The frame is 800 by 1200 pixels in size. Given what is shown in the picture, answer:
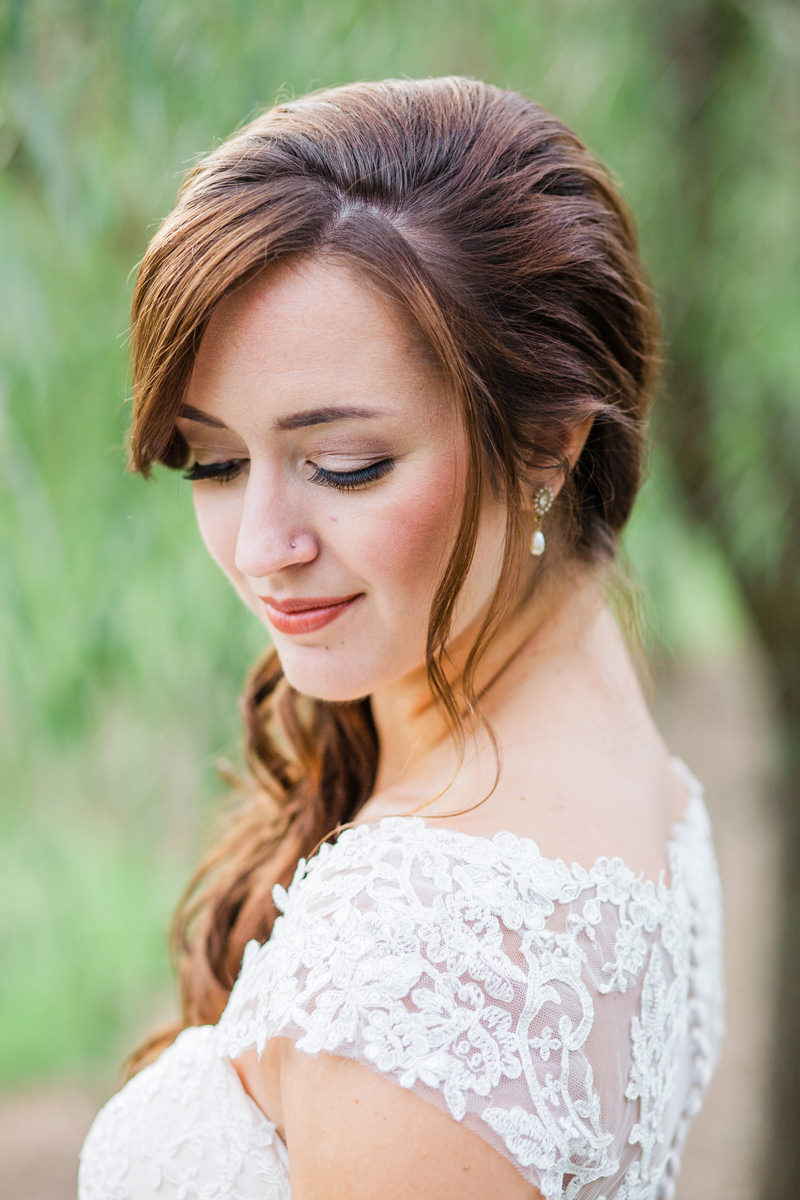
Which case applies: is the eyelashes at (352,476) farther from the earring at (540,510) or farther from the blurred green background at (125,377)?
the blurred green background at (125,377)

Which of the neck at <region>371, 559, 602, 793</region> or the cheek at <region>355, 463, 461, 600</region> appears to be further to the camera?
the neck at <region>371, 559, 602, 793</region>

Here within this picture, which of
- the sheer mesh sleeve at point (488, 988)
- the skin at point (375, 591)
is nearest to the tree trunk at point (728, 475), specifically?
the skin at point (375, 591)

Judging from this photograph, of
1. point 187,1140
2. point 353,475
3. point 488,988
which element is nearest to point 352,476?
point 353,475

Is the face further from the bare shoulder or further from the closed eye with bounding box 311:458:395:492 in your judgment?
the bare shoulder

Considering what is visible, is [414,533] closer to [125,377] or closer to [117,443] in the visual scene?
[125,377]

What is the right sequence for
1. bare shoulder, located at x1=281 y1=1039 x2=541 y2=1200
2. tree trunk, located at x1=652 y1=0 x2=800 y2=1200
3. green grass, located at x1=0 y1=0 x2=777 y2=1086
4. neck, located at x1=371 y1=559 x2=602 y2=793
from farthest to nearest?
tree trunk, located at x1=652 y1=0 x2=800 y2=1200 < green grass, located at x1=0 y1=0 x2=777 y2=1086 < neck, located at x1=371 y1=559 x2=602 y2=793 < bare shoulder, located at x1=281 y1=1039 x2=541 y2=1200

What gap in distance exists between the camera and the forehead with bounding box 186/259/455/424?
109 cm

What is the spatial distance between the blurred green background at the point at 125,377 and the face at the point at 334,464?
0.47 m

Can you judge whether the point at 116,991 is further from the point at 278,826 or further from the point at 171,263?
the point at 171,263

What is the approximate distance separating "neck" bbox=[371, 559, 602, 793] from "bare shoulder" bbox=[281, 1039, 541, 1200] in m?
0.44

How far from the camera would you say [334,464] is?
1.14 metres

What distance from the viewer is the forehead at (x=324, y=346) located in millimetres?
1095

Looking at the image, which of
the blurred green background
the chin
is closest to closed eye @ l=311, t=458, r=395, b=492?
the chin

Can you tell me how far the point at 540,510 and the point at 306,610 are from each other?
0.32 meters
